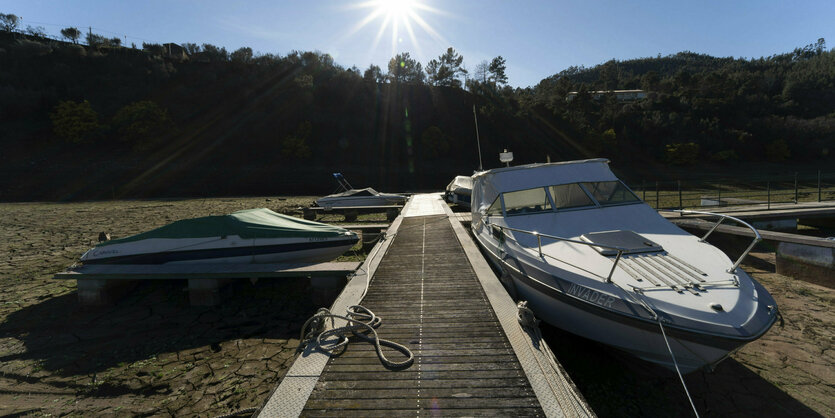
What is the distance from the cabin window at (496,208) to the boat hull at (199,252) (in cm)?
402

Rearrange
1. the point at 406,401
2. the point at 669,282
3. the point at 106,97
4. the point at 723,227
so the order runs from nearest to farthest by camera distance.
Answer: the point at 406,401, the point at 669,282, the point at 723,227, the point at 106,97

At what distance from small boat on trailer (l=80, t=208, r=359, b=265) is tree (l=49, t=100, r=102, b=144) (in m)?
48.5

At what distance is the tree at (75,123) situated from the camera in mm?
41594

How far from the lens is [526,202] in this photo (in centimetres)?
712

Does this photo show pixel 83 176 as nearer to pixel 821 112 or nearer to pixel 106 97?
pixel 106 97

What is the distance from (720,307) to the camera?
360cm

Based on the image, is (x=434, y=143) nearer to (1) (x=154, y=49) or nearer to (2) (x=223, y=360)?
(2) (x=223, y=360)

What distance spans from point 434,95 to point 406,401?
6296cm

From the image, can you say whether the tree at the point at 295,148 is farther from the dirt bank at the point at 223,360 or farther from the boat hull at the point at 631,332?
the boat hull at the point at 631,332

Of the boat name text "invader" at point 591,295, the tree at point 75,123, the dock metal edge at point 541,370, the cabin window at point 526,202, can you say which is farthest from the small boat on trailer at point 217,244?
the tree at point 75,123

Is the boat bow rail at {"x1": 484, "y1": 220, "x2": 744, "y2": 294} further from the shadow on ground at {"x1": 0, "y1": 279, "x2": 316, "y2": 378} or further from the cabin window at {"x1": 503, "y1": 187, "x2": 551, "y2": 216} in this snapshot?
the shadow on ground at {"x1": 0, "y1": 279, "x2": 316, "y2": 378}

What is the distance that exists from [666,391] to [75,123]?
59003 millimetres

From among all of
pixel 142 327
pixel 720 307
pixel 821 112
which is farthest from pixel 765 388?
pixel 821 112

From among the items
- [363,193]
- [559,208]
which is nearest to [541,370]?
[559,208]
